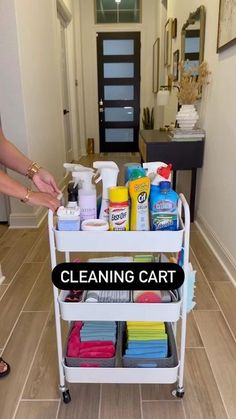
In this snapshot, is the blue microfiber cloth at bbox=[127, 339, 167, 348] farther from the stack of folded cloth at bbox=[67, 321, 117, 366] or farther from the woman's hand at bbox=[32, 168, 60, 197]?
the woman's hand at bbox=[32, 168, 60, 197]

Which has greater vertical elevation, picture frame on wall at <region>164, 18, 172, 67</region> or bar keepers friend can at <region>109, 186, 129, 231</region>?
picture frame on wall at <region>164, 18, 172, 67</region>

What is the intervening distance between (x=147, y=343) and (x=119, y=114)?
20.1 ft

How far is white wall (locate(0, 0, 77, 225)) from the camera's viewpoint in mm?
2570

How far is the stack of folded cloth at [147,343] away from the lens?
118cm

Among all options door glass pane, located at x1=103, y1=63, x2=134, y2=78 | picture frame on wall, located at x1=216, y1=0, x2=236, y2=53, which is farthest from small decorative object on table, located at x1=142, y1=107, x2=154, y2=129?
picture frame on wall, located at x1=216, y1=0, x2=236, y2=53

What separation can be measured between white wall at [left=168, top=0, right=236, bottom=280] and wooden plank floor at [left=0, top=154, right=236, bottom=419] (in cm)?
33

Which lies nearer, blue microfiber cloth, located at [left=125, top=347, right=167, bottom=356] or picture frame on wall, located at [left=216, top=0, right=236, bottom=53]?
blue microfiber cloth, located at [left=125, top=347, right=167, bottom=356]

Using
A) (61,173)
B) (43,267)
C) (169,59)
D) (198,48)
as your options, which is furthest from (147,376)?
(169,59)

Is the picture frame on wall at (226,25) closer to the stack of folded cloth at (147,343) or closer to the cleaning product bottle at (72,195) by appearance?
the cleaning product bottle at (72,195)

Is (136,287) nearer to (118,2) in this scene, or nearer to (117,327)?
(117,327)

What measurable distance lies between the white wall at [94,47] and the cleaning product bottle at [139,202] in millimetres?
5979

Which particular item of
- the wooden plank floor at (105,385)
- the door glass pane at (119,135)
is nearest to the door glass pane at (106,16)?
the door glass pane at (119,135)

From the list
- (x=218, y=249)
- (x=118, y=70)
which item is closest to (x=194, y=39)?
(x=218, y=249)

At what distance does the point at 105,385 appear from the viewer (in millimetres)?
1325
